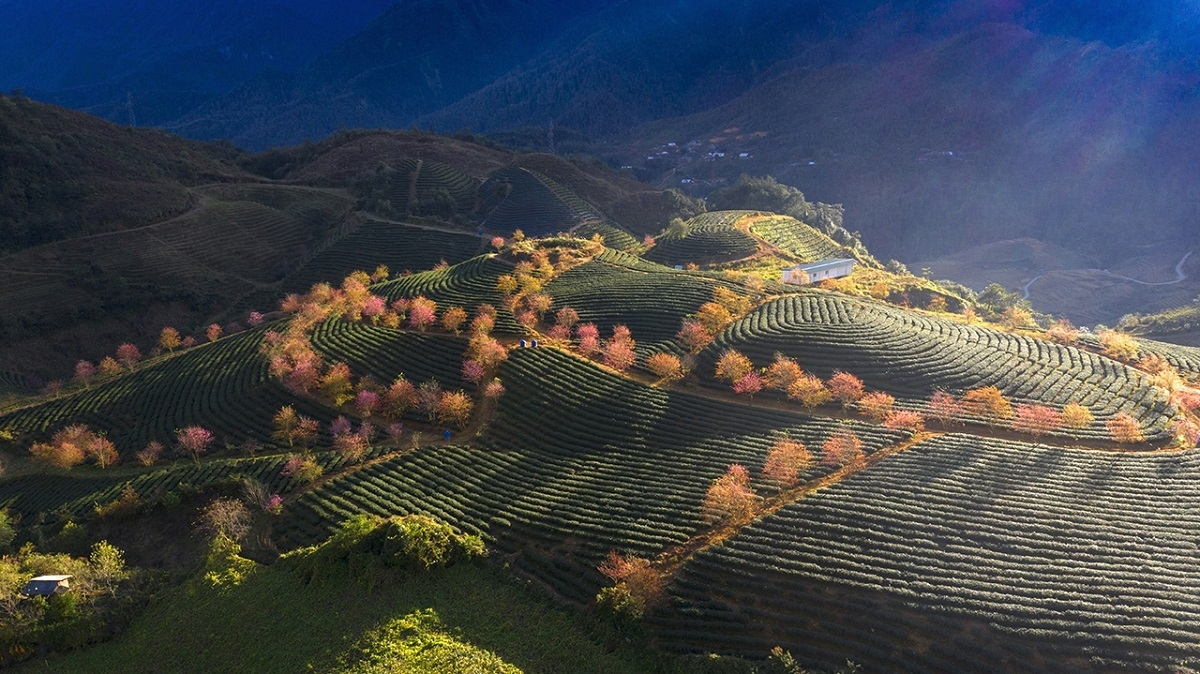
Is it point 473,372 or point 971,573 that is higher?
point 473,372

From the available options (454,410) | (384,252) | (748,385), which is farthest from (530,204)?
(748,385)

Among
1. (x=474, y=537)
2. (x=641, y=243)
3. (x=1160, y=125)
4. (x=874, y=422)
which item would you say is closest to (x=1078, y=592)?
(x=874, y=422)

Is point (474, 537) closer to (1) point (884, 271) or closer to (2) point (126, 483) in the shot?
(2) point (126, 483)

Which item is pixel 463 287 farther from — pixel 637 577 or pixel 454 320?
pixel 637 577

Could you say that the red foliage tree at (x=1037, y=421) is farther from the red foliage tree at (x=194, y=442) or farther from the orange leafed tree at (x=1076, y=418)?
the red foliage tree at (x=194, y=442)

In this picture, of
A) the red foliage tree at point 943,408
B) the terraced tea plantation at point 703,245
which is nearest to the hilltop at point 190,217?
the terraced tea plantation at point 703,245
